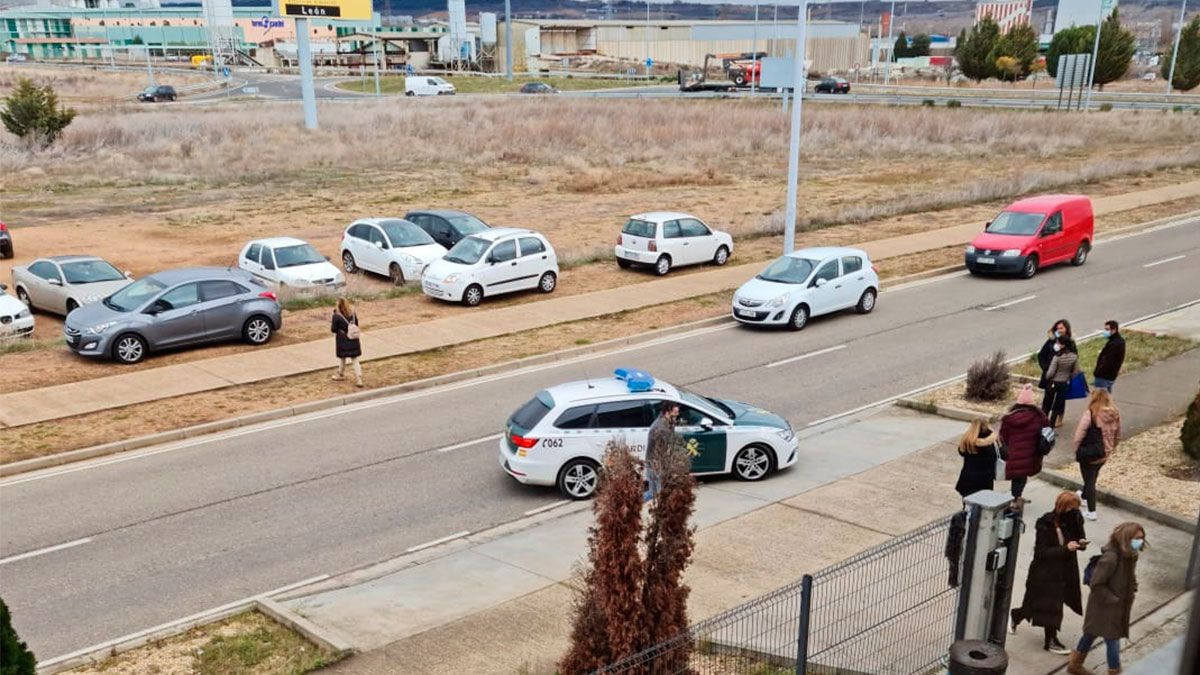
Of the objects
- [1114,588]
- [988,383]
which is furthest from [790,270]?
[1114,588]

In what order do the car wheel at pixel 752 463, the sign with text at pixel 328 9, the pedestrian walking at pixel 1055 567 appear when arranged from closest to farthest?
the pedestrian walking at pixel 1055 567
the car wheel at pixel 752 463
the sign with text at pixel 328 9

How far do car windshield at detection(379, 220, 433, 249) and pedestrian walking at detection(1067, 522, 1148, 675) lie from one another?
2141cm

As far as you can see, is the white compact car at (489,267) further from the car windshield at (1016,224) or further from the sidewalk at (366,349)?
the car windshield at (1016,224)

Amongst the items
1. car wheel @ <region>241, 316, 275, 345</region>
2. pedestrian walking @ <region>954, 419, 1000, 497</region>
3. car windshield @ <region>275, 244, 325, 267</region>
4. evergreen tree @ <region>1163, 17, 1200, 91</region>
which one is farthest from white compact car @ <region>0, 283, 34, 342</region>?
evergreen tree @ <region>1163, 17, 1200, 91</region>

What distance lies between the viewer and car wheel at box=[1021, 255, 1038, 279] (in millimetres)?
26641

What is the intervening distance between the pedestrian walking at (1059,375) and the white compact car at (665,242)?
13.5 metres

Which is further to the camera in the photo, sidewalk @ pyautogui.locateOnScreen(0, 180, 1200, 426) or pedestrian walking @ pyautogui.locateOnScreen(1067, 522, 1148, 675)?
sidewalk @ pyautogui.locateOnScreen(0, 180, 1200, 426)

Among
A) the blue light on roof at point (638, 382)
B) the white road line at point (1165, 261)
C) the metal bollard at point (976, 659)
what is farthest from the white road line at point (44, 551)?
the white road line at point (1165, 261)

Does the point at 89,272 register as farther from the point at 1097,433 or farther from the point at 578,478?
the point at 1097,433

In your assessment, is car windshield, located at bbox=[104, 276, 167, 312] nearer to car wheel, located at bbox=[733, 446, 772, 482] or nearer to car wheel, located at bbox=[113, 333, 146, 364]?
car wheel, located at bbox=[113, 333, 146, 364]

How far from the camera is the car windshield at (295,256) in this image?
25.7 m

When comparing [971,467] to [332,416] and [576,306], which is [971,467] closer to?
[332,416]

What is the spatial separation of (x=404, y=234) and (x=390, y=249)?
69cm

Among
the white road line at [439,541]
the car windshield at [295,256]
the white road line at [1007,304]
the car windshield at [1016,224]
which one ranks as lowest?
the white road line at [439,541]
